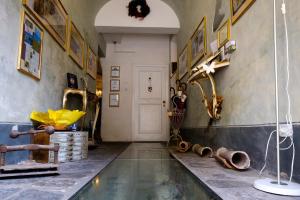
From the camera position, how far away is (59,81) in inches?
130

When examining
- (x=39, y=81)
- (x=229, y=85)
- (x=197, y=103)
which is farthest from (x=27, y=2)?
(x=197, y=103)

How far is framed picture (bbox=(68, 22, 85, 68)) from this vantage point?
3787 mm

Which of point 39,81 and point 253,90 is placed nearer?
point 253,90

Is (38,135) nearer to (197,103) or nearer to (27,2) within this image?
(27,2)

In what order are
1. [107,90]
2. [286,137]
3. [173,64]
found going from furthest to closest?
[107,90] → [173,64] → [286,137]

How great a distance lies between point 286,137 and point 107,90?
5.91 meters

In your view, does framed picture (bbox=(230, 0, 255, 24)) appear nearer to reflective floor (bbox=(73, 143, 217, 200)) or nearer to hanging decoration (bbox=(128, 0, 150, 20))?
reflective floor (bbox=(73, 143, 217, 200))

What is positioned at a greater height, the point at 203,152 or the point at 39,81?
the point at 39,81

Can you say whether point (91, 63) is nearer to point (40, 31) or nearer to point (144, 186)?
point (40, 31)

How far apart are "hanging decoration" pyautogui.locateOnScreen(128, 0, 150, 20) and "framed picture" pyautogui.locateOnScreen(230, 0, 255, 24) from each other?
320 centimetres

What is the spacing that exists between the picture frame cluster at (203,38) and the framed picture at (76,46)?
1850 mm

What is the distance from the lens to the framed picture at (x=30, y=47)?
2255 millimetres

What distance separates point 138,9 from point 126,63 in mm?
2045

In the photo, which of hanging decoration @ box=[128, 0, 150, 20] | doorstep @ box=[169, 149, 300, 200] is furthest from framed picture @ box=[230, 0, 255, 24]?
hanging decoration @ box=[128, 0, 150, 20]
